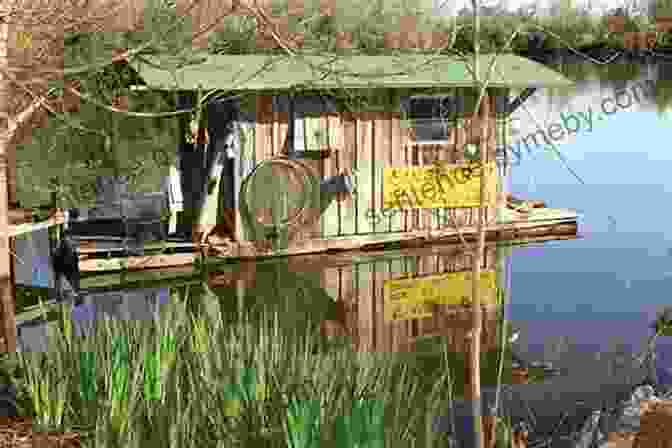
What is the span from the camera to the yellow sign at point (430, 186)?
540 inches

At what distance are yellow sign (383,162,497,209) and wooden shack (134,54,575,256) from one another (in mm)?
15

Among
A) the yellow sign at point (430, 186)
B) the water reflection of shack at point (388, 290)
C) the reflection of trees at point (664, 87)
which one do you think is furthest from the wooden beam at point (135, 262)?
the reflection of trees at point (664, 87)

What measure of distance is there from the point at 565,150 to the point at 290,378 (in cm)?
2416

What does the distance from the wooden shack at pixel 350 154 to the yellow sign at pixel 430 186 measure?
0.05 feet

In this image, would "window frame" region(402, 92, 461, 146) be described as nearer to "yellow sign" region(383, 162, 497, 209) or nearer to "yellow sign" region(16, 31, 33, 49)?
"yellow sign" region(383, 162, 497, 209)

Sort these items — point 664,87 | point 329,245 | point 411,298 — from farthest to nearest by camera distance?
1. point 664,87
2. point 329,245
3. point 411,298

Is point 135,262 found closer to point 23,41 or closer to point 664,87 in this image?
point 23,41

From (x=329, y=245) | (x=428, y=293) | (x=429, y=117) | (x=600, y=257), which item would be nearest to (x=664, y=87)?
(x=600, y=257)

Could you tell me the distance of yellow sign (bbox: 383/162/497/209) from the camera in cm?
1373

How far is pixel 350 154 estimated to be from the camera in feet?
44.5

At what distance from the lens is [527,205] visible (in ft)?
51.0

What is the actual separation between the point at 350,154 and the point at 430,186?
1299 millimetres

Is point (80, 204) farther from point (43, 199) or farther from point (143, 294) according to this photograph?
point (143, 294)

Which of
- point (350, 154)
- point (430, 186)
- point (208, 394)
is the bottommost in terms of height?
point (208, 394)
